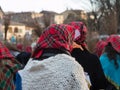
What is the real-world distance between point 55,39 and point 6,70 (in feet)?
2.47

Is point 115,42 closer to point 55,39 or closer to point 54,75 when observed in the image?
point 55,39

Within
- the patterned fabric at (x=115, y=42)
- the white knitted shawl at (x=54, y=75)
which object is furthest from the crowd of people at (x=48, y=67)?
the patterned fabric at (x=115, y=42)

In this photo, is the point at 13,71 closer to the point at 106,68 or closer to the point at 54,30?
the point at 54,30

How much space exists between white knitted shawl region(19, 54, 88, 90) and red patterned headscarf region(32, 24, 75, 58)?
0.76ft

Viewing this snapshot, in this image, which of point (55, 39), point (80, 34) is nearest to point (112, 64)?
point (80, 34)

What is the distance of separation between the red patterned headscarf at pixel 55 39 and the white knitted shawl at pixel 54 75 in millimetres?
232

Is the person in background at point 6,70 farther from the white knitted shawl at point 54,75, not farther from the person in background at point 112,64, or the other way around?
the person in background at point 112,64

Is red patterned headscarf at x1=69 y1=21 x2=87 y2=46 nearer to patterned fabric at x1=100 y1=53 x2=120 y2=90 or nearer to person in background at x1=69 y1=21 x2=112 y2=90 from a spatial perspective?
person in background at x1=69 y1=21 x2=112 y2=90

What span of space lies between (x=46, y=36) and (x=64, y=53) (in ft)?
0.99

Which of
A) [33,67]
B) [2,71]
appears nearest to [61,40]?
[33,67]

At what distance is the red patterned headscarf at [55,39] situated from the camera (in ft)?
16.0

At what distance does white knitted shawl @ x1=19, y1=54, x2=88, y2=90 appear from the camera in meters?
4.53

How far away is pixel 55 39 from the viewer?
4.92 metres

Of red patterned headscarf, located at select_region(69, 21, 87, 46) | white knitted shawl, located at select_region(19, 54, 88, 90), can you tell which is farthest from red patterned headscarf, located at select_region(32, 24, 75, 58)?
red patterned headscarf, located at select_region(69, 21, 87, 46)
